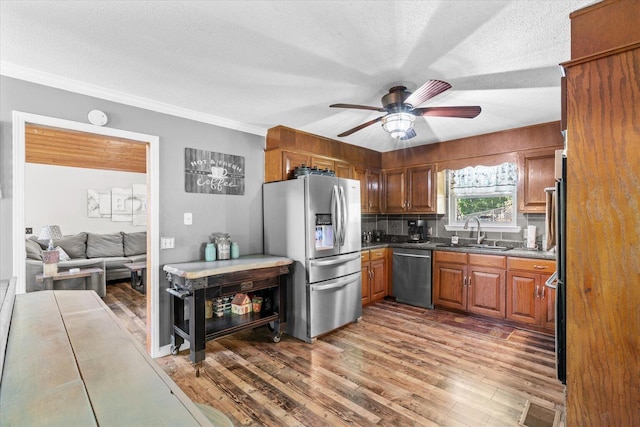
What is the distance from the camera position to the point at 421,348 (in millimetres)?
2949

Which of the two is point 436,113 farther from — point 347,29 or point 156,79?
point 156,79

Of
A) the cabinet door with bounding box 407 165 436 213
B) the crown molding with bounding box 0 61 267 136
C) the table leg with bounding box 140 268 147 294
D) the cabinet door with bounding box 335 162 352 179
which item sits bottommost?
the table leg with bounding box 140 268 147 294

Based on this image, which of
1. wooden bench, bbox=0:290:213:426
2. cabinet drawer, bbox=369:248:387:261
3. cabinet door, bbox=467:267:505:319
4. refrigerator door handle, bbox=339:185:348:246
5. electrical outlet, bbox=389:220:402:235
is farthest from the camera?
electrical outlet, bbox=389:220:402:235

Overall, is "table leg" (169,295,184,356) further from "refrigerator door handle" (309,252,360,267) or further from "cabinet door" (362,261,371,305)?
"cabinet door" (362,261,371,305)

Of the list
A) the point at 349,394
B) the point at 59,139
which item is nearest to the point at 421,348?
the point at 349,394

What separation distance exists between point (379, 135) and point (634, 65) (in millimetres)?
2837

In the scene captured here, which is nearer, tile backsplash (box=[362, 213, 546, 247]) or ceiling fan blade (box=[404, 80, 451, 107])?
ceiling fan blade (box=[404, 80, 451, 107])

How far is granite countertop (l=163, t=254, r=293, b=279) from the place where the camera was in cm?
254

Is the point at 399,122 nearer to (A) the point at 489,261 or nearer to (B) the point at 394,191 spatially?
(A) the point at 489,261

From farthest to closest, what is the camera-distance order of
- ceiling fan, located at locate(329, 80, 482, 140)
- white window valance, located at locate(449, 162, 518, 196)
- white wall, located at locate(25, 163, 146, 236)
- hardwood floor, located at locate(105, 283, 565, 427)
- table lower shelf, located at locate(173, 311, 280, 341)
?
white wall, located at locate(25, 163, 146, 236) < white window valance, located at locate(449, 162, 518, 196) < table lower shelf, located at locate(173, 311, 280, 341) < ceiling fan, located at locate(329, 80, 482, 140) < hardwood floor, located at locate(105, 283, 565, 427)

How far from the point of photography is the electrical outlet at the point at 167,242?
2.88 m

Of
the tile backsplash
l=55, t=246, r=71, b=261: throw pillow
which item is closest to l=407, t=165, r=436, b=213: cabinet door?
the tile backsplash

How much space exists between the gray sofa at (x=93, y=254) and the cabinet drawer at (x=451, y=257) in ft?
16.8

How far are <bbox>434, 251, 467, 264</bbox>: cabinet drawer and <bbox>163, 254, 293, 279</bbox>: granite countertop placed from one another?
6.71ft
